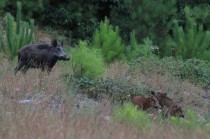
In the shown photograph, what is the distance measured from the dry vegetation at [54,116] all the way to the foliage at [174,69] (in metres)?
3.54

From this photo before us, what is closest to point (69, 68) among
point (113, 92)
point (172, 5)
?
point (113, 92)

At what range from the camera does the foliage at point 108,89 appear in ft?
44.3

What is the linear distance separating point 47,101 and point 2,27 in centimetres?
1575

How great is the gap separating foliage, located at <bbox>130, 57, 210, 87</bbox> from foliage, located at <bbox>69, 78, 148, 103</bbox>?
11.2ft

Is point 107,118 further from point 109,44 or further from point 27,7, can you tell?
point 27,7

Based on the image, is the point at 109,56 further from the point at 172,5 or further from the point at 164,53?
the point at 172,5

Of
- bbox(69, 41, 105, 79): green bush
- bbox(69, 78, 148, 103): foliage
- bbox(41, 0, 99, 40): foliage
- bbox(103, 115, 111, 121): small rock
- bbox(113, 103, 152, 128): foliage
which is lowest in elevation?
bbox(41, 0, 99, 40): foliage

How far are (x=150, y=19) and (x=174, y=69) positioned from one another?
27.3ft

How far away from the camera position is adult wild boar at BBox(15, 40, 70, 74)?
48.9ft

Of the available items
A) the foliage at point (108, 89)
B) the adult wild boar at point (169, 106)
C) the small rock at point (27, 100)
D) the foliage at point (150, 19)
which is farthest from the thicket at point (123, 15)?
the small rock at point (27, 100)

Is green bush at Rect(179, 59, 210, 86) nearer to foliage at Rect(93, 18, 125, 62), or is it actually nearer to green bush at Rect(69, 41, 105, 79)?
foliage at Rect(93, 18, 125, 62)

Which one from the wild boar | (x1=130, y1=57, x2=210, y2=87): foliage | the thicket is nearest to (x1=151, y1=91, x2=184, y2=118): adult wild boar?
the wild boar

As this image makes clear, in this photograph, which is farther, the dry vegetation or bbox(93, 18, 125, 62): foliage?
bbox(93, 18, 125, 62): foliage

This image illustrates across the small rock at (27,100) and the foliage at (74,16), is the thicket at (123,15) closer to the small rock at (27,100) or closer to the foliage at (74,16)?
the foliage at (74,16)
